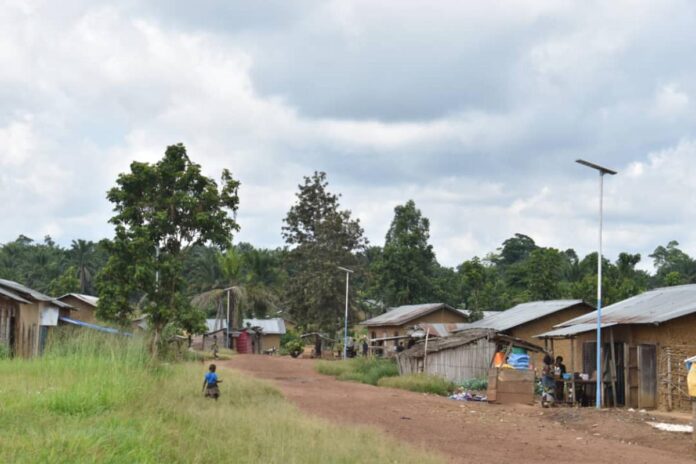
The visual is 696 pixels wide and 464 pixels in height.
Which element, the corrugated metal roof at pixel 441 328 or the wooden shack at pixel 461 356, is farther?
the corrugated metal roof at pixel 441 328

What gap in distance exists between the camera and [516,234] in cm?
10419

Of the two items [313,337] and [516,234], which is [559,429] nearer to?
[313,337]

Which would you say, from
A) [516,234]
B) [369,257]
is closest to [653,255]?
[516,234]

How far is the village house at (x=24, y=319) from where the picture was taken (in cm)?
2441

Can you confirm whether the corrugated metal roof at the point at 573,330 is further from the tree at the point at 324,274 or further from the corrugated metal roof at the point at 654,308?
the tree at the point at 324,274

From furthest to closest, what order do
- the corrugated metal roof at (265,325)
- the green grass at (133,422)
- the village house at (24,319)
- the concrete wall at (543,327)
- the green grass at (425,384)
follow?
the corrugated metal roof at (265,325) → the concrete wall at (543,327) → the green grass at (425,384) → the village house at (24,319) → the green grass at (133,422)

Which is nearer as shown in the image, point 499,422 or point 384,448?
point 384,448

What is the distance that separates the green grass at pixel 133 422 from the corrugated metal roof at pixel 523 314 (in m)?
20.2

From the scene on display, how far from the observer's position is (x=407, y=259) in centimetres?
6612

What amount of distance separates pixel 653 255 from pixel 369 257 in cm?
3647

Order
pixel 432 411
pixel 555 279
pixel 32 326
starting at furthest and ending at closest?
pixel 555 279
pixel 32 326
pixel 432 411

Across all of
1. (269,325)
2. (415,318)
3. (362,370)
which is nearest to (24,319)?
(362,370)

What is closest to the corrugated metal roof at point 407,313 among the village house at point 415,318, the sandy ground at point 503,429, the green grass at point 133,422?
the village house at point 415,318

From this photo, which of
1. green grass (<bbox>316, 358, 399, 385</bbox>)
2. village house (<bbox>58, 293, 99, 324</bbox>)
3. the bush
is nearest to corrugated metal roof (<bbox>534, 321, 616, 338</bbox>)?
the bush
